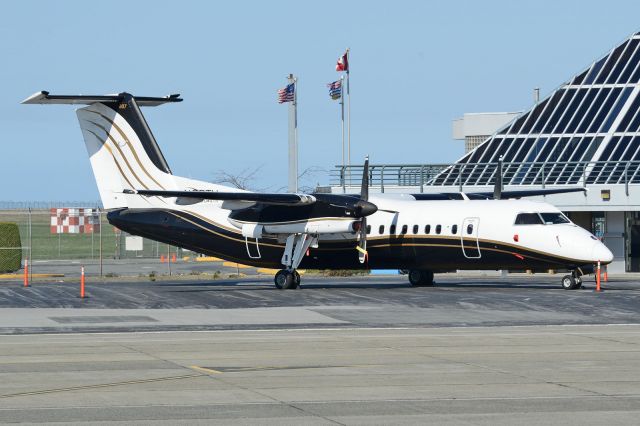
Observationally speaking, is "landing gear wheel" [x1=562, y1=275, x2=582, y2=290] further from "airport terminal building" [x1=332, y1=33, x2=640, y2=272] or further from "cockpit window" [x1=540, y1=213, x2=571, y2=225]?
"airport terminal building" [x1=332, y1=33, x2=640, y2=272]

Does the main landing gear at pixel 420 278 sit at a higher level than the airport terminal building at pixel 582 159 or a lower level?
lower

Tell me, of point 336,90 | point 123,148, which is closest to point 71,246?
→ point 336,90

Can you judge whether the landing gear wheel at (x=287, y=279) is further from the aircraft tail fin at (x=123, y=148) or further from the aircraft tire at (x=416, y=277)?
the aircraft tail fin at (x=123, y=148)

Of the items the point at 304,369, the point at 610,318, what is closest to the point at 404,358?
the point at 304,369

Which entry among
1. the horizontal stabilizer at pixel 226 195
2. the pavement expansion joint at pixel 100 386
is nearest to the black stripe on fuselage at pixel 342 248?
the horizontal stabilizer at pixel 226 195

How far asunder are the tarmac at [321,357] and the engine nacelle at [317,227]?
2.37m

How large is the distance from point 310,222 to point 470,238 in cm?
573

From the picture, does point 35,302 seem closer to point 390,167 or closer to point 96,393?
point 96,393

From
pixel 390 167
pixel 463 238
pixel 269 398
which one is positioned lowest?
pixel 269 398

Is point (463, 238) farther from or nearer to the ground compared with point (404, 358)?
farther from the ground

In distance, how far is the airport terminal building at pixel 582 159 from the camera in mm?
53656

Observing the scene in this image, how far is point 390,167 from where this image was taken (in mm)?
57031

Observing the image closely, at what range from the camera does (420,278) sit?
43250mm

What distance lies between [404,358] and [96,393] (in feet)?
21.8
